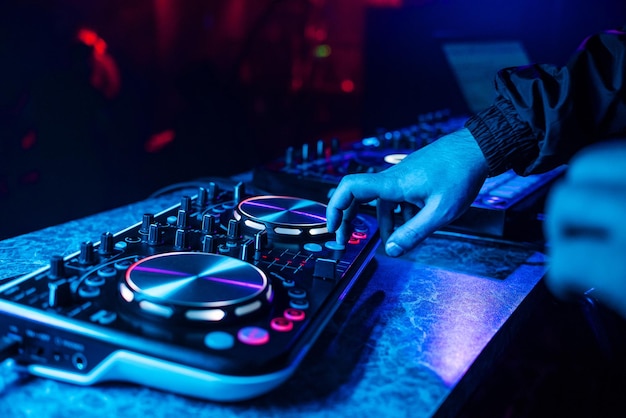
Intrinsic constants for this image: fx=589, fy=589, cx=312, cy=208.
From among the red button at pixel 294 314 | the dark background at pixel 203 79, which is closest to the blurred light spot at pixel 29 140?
the dark background at pixel 203 79

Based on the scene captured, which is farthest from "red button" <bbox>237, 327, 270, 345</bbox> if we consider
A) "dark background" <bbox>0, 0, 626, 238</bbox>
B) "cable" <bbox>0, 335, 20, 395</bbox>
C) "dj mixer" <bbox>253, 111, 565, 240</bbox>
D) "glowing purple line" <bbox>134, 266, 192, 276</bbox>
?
"dark background" <bbox>0, 0, 626, 238</bbox>

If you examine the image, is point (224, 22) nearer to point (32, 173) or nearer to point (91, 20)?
point (91, 20)

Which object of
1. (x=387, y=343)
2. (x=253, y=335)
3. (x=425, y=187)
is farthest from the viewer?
(x=425, y=187)

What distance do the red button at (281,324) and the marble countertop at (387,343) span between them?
0.06m

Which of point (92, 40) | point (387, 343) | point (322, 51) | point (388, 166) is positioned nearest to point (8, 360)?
point (387, 343)

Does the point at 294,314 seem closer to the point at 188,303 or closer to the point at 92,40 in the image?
the point at 188,303

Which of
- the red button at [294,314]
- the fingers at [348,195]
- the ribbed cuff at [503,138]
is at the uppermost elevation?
the ribbed cuff at [503,138]

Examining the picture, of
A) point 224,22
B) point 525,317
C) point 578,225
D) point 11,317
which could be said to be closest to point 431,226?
point 525,317

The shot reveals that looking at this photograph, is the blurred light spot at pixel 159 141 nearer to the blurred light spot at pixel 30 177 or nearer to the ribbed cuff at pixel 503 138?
the blurred light spot at pixel 30 177

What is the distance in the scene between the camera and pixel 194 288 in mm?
572

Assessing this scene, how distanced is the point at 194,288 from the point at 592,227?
0.36m

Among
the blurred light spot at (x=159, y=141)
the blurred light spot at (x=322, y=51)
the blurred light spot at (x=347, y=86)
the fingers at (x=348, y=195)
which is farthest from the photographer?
the blurred light spot at (x=347, y=86)

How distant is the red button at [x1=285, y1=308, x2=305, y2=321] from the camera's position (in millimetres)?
571

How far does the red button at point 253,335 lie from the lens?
522 mm
